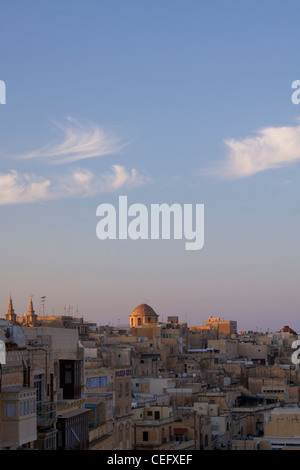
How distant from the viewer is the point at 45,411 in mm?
23328

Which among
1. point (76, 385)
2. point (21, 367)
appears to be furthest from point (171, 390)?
point (21, 367)

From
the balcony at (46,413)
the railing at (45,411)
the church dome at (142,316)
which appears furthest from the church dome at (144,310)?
the railing at (45,411)

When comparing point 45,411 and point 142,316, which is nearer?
point 45,411

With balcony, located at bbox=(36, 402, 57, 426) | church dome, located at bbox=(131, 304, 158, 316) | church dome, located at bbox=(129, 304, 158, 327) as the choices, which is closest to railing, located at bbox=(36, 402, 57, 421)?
balcony, located at bbox=(36, 402, 57, 426)

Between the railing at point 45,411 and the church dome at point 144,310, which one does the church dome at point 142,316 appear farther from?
the railing at point 45,411

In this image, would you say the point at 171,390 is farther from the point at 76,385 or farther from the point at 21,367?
the point at 21,367

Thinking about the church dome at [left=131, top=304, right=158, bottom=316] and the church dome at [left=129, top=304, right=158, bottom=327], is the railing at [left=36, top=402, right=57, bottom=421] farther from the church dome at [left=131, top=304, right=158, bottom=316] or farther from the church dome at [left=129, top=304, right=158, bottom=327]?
the church dome at [left=131, top=304, right=158, bottom=316]

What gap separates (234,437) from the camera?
4456 cm

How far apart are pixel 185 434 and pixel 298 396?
21.3 m

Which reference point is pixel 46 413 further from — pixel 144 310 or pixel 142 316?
pixel 144 310

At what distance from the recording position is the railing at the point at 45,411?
23.1m

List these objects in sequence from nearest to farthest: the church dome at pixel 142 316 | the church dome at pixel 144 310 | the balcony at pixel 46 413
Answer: the balcony at pixel 46 413 → the church dome at pixel 142 316 → the church dome at pixel 144 310

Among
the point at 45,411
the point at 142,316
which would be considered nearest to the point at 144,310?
the point at 142,316

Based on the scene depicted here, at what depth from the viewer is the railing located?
2309cm
